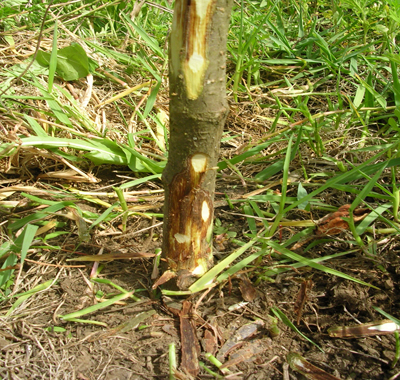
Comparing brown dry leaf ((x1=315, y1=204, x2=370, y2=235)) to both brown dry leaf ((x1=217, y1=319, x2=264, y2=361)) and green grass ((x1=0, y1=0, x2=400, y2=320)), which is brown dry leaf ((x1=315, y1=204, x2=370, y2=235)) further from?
brown dry leaf ((x1=217, y1=319, x2=264, y2=361))

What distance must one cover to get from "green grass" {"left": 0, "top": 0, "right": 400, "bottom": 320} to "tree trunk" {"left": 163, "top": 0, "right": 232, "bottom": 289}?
0.37ft

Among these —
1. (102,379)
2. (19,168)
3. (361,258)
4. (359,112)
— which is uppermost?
(359,112)

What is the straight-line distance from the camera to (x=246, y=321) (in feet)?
3.62

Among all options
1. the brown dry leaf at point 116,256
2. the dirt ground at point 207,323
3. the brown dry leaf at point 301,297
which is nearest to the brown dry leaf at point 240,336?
the dirt ground at point 207,323

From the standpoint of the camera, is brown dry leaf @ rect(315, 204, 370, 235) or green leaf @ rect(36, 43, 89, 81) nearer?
brown dry leaf @ rect(315, 204, 370, 235)

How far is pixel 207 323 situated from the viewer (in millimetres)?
1077

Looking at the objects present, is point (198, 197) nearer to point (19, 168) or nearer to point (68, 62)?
point (19, 168)

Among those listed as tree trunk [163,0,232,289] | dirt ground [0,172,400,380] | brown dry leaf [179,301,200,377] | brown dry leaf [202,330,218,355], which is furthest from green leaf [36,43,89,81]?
brown dry leaf [202,330,218,355]

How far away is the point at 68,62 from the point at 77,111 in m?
0.33

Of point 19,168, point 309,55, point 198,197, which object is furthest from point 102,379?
point 309,55

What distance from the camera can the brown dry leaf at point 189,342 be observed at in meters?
0.98

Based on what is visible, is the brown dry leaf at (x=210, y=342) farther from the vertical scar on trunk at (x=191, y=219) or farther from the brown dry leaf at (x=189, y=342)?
the vertical scar on trunk at (x=191, y=219)

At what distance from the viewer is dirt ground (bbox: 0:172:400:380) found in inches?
38.7

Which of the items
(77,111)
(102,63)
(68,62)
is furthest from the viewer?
(102,63)
